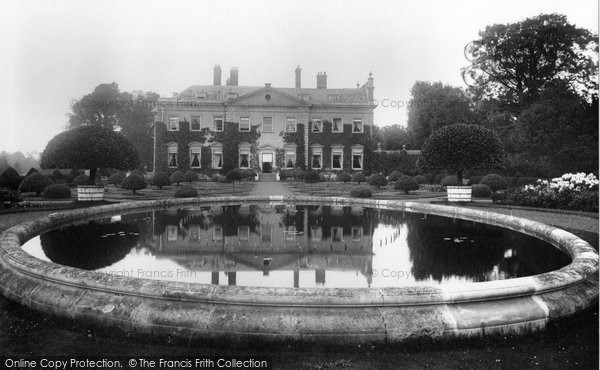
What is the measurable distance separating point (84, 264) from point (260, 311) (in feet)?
11.4

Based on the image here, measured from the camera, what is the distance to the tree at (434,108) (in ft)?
129

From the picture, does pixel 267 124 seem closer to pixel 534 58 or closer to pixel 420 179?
pixel 420 179

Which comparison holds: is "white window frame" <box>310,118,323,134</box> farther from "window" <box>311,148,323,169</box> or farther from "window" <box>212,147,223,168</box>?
"window" <box>212,147,223,168</box>

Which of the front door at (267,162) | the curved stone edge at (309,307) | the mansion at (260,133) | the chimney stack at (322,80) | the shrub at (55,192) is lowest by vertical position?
the curved stone edge at (309,307)

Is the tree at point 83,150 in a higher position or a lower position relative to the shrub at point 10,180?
higher

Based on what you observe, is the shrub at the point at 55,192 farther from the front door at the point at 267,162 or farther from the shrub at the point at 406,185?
the front door at the point at 267,162

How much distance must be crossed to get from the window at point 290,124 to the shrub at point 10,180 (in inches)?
833

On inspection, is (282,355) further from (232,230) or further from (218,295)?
(232,230)

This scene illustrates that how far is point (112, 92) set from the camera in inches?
1998

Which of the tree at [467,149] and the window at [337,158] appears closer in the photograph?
the tree at [467,149]

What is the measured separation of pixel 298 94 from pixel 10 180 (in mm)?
24433

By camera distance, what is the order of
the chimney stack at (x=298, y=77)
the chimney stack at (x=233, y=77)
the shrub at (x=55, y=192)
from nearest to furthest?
the shrub at (x=55, y=192), the chimney stack at (x=298, y=77), the chimney stack at (x=233, y=77)

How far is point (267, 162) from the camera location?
37.7 meters

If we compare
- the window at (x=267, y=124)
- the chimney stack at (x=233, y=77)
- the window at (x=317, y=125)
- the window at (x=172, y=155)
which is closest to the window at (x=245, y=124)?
the window at (x=267, y=124)
